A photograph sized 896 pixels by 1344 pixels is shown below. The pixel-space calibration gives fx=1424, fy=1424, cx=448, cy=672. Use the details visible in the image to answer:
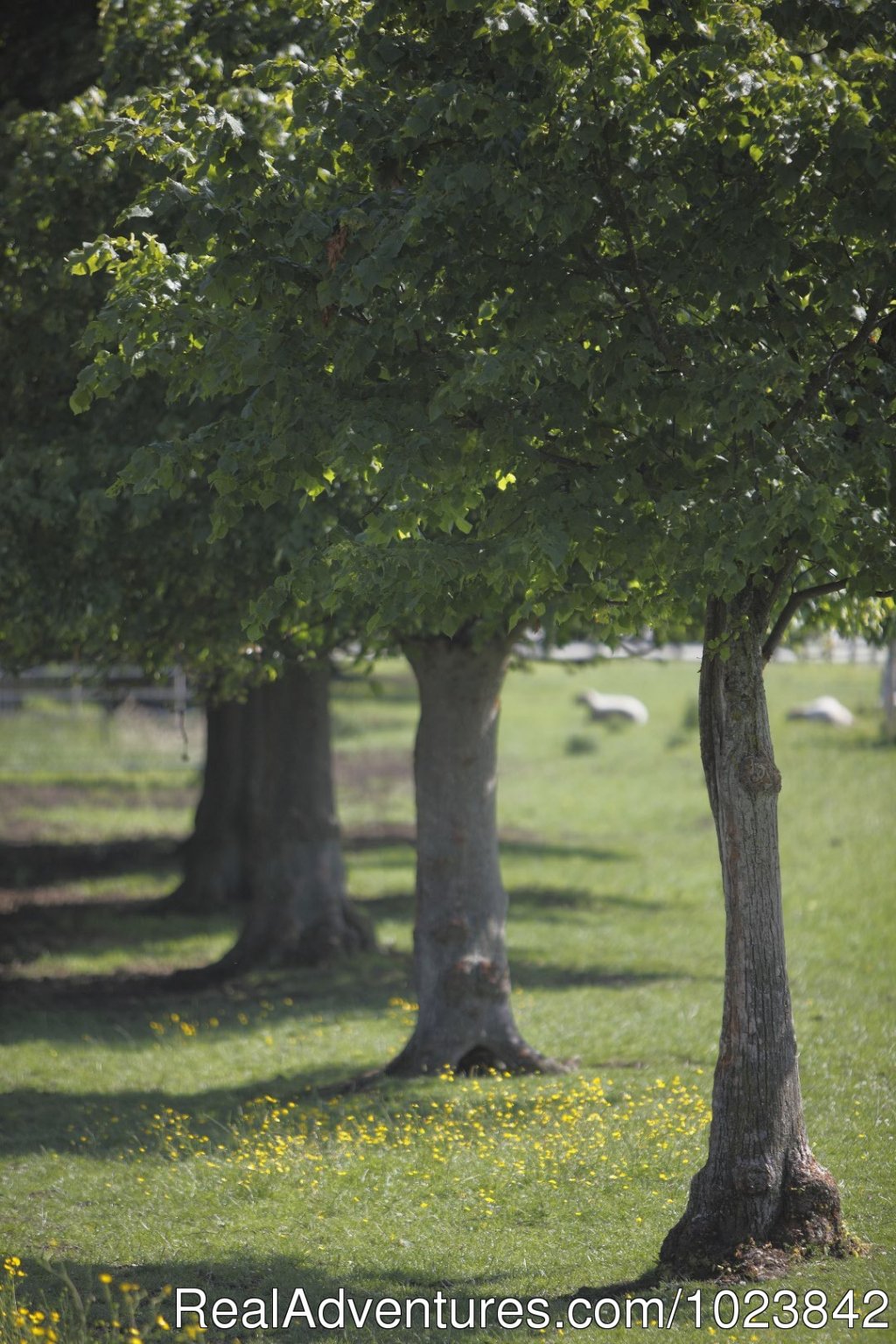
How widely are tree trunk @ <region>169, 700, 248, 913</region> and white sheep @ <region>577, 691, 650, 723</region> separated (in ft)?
52.3

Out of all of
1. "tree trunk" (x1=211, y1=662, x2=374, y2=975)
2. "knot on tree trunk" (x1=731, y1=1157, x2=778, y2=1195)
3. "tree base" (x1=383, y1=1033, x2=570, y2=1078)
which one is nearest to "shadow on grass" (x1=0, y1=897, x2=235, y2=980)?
"tree trunk" (x1=211, y1=662, x2=374, y2=975)

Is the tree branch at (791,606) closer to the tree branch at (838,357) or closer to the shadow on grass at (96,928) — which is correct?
the tree branch at (838,357)

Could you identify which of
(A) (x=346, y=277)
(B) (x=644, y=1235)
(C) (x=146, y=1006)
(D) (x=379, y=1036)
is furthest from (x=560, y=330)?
(C) (x=146, y=1006)

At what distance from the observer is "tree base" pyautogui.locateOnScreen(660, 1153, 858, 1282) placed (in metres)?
6.07

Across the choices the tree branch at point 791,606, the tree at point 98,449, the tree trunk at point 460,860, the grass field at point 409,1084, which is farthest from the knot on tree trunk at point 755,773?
the tree trunk at point 460,860

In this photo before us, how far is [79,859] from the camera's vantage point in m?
21.5

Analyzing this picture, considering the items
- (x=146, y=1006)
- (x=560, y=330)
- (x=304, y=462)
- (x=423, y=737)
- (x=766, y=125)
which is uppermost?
(x=766, y=125)

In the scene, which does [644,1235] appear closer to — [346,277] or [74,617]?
[346,277]

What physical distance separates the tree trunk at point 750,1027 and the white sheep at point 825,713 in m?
22.4

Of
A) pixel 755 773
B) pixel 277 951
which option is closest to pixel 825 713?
pixel 277 951

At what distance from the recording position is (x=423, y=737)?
10648mm

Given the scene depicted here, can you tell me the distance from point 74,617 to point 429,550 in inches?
167

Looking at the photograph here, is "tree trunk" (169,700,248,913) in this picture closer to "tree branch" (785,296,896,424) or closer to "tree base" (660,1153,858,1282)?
"tree base" (660,1153,858,1282)

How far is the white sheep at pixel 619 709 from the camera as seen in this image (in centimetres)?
3309
